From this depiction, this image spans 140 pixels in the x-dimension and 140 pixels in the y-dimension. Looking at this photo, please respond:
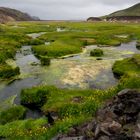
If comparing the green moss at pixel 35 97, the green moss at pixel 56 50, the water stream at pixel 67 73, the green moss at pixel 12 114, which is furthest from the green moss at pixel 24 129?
the green moss at pixel 56 50

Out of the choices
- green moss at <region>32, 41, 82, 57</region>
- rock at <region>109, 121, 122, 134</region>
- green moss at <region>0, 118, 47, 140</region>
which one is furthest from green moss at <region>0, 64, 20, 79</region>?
rock at <region>109, 121, 122, 134</region>

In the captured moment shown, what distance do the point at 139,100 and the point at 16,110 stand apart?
16281mm

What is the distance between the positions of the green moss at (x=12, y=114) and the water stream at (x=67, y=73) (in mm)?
6413

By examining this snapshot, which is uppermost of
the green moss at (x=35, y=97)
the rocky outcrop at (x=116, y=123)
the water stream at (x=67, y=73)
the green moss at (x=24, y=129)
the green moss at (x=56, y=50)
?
the rocky outcrop at (x=116, y=123)

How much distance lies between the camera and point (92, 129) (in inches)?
1067

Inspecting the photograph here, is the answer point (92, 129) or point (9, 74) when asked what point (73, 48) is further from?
point (92, 129)

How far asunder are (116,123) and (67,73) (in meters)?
38.6

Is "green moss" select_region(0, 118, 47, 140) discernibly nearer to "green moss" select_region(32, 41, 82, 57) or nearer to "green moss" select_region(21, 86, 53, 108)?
"green moss" select_region(21, 86, 53, 108)

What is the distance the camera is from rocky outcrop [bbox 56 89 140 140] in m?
25.3

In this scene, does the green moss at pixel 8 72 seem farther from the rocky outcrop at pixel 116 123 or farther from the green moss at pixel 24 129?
the rocky outcrop at pixel 116 123

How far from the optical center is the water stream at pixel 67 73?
185ft

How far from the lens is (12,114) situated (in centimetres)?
4069

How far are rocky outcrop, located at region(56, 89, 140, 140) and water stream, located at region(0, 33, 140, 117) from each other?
20337mm

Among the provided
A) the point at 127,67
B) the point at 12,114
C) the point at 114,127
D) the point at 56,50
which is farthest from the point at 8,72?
the point at 114,127
